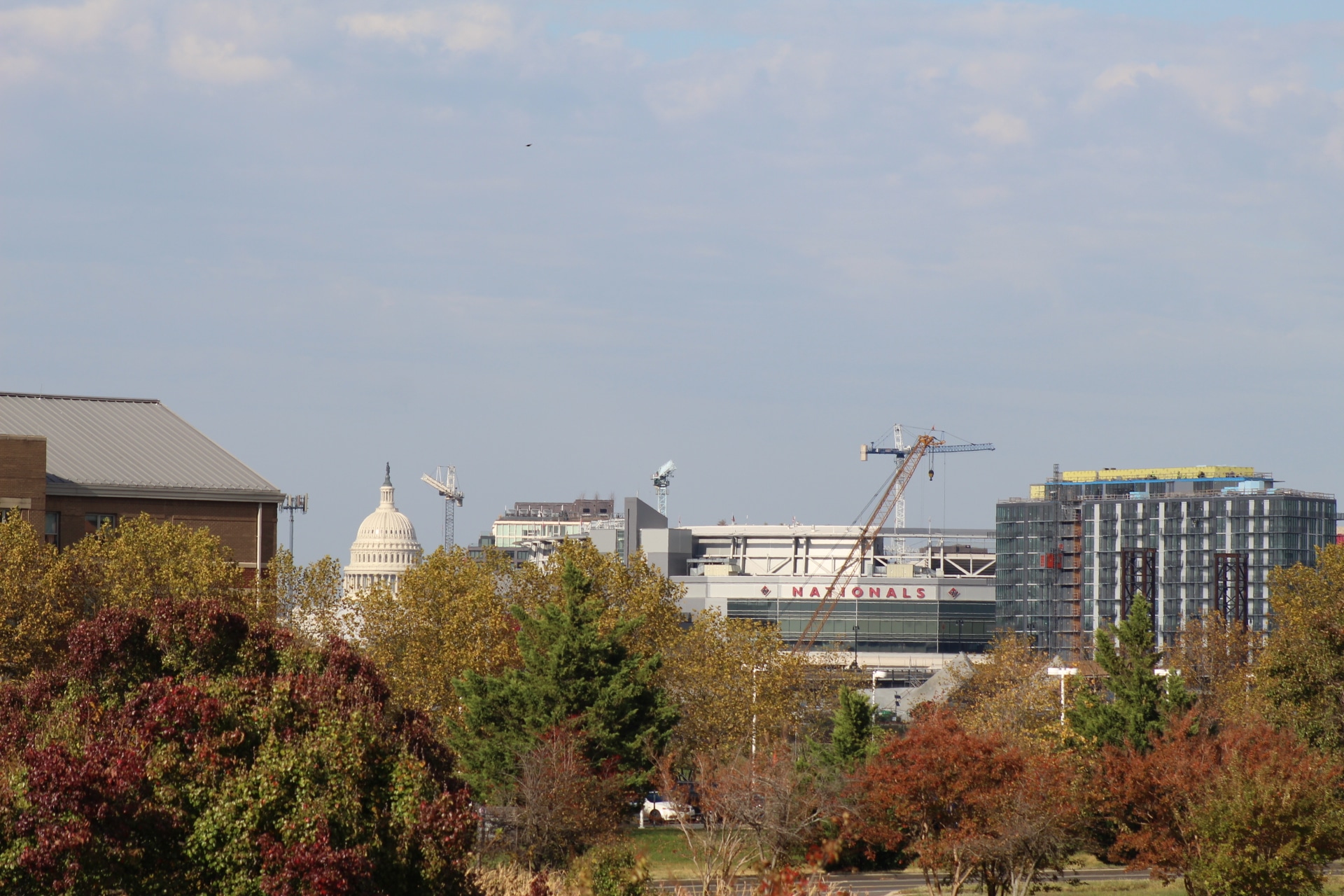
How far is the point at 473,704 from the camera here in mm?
48281

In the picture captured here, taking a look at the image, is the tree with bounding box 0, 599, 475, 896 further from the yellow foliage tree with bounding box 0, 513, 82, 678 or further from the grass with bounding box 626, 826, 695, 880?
the yellow foliage tree with bounding box 0, 513, 82, 678

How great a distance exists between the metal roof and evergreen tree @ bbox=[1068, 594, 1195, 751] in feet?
165

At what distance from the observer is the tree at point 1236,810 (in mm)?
33562

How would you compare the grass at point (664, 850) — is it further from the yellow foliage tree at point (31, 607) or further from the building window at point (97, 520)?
the building window at point (97, 520)

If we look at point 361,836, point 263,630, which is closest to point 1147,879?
point 263,630

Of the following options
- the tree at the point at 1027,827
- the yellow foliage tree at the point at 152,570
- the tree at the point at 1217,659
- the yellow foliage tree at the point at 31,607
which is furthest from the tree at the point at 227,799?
the tree at the point at 1217,659

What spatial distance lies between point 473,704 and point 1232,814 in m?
23.5

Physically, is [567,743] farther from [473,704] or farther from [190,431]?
[190,431]

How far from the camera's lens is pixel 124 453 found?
87688mm

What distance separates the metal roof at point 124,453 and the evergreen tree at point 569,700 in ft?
135

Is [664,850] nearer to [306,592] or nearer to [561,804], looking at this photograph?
[561,804]

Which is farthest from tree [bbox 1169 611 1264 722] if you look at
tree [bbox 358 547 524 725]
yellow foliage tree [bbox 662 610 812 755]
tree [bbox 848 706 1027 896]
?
tree [bbox 848 706 1027 896]

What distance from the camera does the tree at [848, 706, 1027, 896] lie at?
38.3m

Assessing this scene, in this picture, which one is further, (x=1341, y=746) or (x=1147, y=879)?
(x=1147, y=879)
